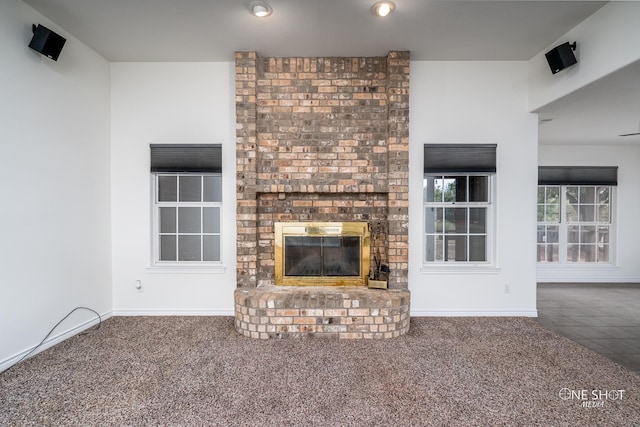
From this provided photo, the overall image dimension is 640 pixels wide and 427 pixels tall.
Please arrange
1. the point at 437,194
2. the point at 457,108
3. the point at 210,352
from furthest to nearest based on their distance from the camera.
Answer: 1. the point at 437,194
2. the point at 457,108
3. the point at 210,352

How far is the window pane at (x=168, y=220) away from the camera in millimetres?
3553

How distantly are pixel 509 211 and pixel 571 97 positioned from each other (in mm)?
1300

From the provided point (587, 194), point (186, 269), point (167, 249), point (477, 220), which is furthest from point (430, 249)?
point (587, 194)

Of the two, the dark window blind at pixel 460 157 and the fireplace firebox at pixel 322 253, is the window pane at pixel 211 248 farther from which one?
the dark window blind at pixel 460 157

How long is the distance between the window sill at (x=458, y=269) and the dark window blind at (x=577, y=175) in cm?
304

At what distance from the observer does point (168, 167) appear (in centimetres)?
337

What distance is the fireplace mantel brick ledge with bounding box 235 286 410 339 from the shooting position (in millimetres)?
2832

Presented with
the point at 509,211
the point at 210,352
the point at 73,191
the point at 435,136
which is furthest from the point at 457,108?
the point at 73,191

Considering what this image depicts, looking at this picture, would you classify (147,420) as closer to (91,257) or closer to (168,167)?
(91,257)

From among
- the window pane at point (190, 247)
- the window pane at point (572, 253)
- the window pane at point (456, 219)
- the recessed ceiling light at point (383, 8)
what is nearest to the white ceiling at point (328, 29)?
the recessed ceiling light at point (383, 8)

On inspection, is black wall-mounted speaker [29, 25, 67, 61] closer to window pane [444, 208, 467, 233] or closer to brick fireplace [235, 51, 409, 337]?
brick fireplace [235, 51, 409, 337]

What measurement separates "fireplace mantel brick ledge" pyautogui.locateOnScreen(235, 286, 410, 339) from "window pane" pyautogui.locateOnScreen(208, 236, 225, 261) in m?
0.94

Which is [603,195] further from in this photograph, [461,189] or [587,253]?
[461,189]

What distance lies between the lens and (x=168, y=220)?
3561mm
